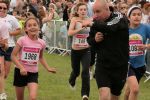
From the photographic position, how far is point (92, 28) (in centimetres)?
817

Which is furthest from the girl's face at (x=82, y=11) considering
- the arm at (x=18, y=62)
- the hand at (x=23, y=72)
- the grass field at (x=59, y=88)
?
the hand at (x=23, y=72)

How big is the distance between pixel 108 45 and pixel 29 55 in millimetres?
1706

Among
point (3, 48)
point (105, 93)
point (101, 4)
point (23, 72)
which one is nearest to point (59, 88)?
point (3, 48)

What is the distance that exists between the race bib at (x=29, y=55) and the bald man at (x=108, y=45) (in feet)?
4.49

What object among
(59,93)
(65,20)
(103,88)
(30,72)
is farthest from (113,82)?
(65,20)

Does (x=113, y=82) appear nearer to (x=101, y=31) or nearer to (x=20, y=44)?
(x=101, y=31)

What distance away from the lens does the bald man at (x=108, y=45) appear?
8055mm

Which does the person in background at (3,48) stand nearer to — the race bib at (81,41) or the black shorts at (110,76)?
the race bib at (81,41)

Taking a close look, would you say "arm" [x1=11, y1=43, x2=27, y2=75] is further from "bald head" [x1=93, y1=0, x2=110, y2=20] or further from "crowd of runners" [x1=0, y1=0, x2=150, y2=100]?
"bald head" [x1=93, y1=0, x2=110, y2=20]

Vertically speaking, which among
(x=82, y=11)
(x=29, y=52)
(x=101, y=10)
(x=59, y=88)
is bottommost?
(x=59, y=88)

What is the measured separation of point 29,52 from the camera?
925cm

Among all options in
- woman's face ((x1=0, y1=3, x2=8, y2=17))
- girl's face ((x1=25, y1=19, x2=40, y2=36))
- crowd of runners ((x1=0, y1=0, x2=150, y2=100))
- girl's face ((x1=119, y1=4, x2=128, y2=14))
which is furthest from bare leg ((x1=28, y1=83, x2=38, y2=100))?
girl's face ((x1=119, y1=4, x2=128, y2=14))

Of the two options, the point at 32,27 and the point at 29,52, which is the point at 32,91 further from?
the point at 32,27

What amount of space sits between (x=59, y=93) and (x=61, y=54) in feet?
28.3
